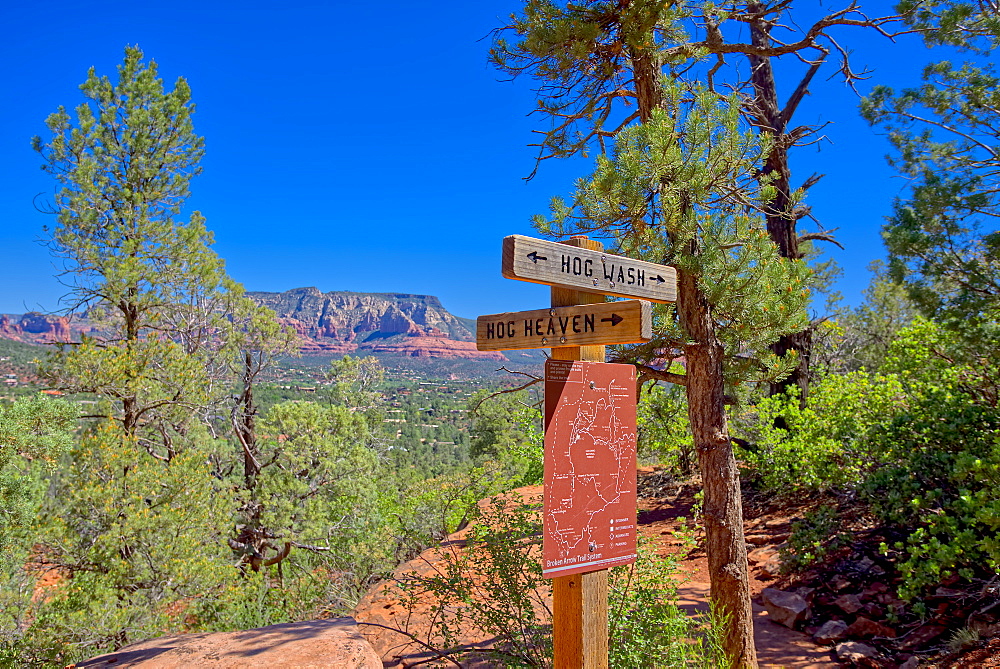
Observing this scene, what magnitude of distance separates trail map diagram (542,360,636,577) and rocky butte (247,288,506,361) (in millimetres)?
147771

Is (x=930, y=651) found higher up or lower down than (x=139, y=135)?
lower down

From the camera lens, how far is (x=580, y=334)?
106 inches

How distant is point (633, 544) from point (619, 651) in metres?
0.97

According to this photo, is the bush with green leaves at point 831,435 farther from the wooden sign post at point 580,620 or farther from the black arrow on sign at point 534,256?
the black arrow on sign at point 534,256

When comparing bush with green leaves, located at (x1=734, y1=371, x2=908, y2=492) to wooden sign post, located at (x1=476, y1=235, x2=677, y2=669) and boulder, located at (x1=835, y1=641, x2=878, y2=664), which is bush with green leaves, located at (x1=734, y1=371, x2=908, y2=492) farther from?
wooden sign post, located at (x1=476, y1=235, x2=677, y2=669)

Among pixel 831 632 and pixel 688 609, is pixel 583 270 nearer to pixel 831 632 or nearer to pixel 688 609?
pixel 831 632

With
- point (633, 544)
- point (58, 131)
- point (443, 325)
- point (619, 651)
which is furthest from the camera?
point (443, 325)

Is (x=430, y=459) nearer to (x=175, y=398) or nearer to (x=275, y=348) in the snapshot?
(x=275, y=348)

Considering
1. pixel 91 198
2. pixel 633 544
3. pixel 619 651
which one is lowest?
pixel 619 651

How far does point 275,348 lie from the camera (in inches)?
529

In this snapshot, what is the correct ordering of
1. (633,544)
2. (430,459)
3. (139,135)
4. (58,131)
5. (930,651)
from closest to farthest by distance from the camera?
(633,544) < (930,651) < (58,131) < (139,135) < (430,459)

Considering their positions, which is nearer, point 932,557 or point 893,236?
point 932,557

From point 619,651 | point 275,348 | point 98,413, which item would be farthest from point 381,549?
point 619,651

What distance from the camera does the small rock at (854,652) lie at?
4371mm
